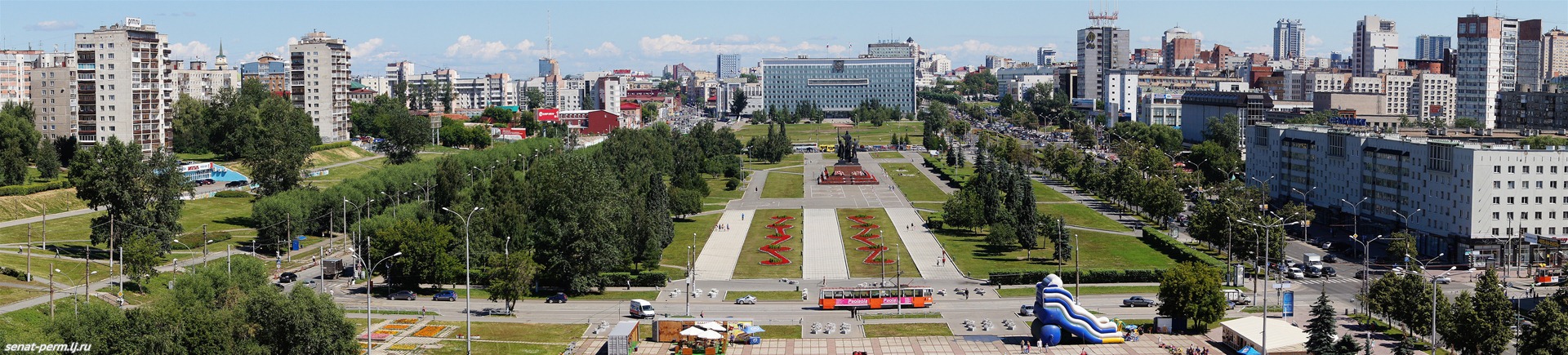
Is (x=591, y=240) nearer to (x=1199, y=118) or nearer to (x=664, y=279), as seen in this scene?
(x=664, y=279)

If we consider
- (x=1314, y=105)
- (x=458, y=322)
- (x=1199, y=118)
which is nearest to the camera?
(x=458, y=322)

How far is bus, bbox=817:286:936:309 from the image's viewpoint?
→ 62562 mm

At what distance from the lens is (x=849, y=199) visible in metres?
122

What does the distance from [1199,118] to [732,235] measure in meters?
99.9

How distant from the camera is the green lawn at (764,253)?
75750 millimetres

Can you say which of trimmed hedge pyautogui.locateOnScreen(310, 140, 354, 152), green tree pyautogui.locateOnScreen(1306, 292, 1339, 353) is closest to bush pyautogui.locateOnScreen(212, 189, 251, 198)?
trimmed hedge pyautogui.locateOnScreen(310, 140, 354, 152)

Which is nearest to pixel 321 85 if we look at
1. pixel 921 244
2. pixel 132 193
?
pixel 132 193

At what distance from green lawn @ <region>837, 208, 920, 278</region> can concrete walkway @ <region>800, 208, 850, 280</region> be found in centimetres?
47

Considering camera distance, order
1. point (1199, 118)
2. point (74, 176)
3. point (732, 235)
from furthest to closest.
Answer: point (1199, 118) < point (732, 235) < point (74, 176)

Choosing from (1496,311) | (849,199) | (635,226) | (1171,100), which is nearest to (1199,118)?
(1171,100)

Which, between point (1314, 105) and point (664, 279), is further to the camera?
point (1314, 105)

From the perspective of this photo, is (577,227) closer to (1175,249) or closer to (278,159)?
(1175,249)

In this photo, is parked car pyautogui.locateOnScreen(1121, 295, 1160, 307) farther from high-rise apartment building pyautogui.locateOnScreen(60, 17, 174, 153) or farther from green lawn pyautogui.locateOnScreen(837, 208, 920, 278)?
high-rise apartment building pyautogui.locateOnScreen(60, 17, 174, 153)

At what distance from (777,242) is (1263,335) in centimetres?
4313
